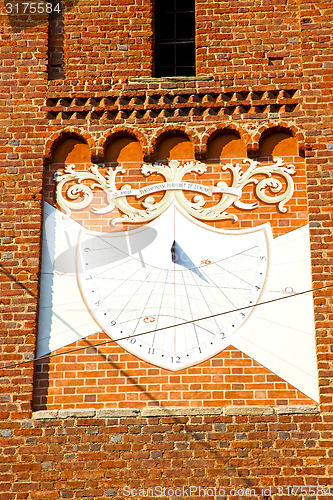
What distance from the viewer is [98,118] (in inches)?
413

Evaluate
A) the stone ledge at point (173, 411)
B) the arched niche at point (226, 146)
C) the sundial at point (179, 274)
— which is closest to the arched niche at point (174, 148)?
the sundial at point (179, 274)

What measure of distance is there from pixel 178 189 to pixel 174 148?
543 mm

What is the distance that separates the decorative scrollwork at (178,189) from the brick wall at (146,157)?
25 centimetres

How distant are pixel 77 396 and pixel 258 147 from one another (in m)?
3.43

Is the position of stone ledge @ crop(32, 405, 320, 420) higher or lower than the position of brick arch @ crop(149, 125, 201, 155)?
lower

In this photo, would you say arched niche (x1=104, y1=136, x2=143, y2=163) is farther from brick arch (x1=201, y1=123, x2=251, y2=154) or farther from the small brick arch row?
brick arch (x1=201, y1=123, x2=251, y2=154)

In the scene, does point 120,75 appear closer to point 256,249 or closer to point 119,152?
point 119,152

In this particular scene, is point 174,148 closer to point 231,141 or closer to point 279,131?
point 231,141

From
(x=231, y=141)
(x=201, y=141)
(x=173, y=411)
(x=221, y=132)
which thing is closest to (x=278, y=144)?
(x=231, y=141)

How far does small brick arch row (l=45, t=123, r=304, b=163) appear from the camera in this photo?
10.2 metres

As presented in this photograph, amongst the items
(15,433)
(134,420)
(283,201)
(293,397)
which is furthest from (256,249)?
(15,433)

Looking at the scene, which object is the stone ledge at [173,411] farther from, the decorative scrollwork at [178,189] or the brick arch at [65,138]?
the brick arch at [65,138]

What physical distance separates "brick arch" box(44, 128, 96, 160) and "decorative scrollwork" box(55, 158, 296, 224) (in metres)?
0.27

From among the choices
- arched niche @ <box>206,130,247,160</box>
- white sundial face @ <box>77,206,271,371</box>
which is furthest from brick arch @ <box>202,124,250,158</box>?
white sundial face @ <box>77,206,271,371</box>
